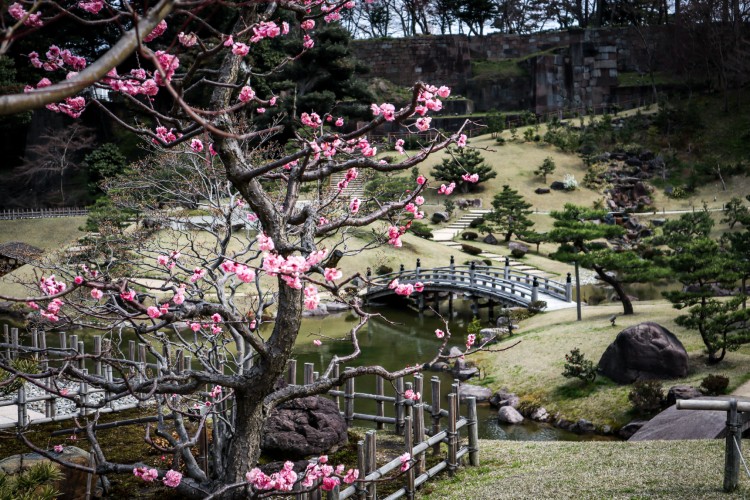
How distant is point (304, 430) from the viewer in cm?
952

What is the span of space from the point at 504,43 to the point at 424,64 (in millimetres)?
6262

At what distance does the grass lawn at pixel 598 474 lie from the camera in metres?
7.29

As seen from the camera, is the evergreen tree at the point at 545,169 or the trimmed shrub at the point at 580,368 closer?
the trimmed shrub at the point at 580,368

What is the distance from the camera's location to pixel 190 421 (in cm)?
1046

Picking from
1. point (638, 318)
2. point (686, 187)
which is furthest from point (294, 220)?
point (686, 187)

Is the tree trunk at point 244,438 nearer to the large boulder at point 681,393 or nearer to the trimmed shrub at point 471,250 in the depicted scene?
the large boulder at point 681,393

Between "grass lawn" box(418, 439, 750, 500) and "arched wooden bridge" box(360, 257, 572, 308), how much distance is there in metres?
10.9

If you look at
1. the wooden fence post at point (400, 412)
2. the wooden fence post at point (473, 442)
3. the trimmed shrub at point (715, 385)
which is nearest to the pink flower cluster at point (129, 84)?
the wooden fence post at point (473, 442)

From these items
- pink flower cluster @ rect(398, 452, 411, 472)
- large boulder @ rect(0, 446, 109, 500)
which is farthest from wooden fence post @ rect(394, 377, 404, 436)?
large boulder @ rect(0, 446, 109, 500)

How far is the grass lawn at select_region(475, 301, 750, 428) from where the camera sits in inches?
541

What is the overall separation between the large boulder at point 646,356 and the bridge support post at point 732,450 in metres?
7.32

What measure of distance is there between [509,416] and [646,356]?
2.87 m

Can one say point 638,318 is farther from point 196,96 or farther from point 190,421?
point 196,96

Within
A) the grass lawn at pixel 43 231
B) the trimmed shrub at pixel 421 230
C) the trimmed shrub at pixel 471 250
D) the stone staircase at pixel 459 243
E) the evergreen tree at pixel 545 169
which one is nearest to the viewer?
the stone staircase at pixel 459 243
